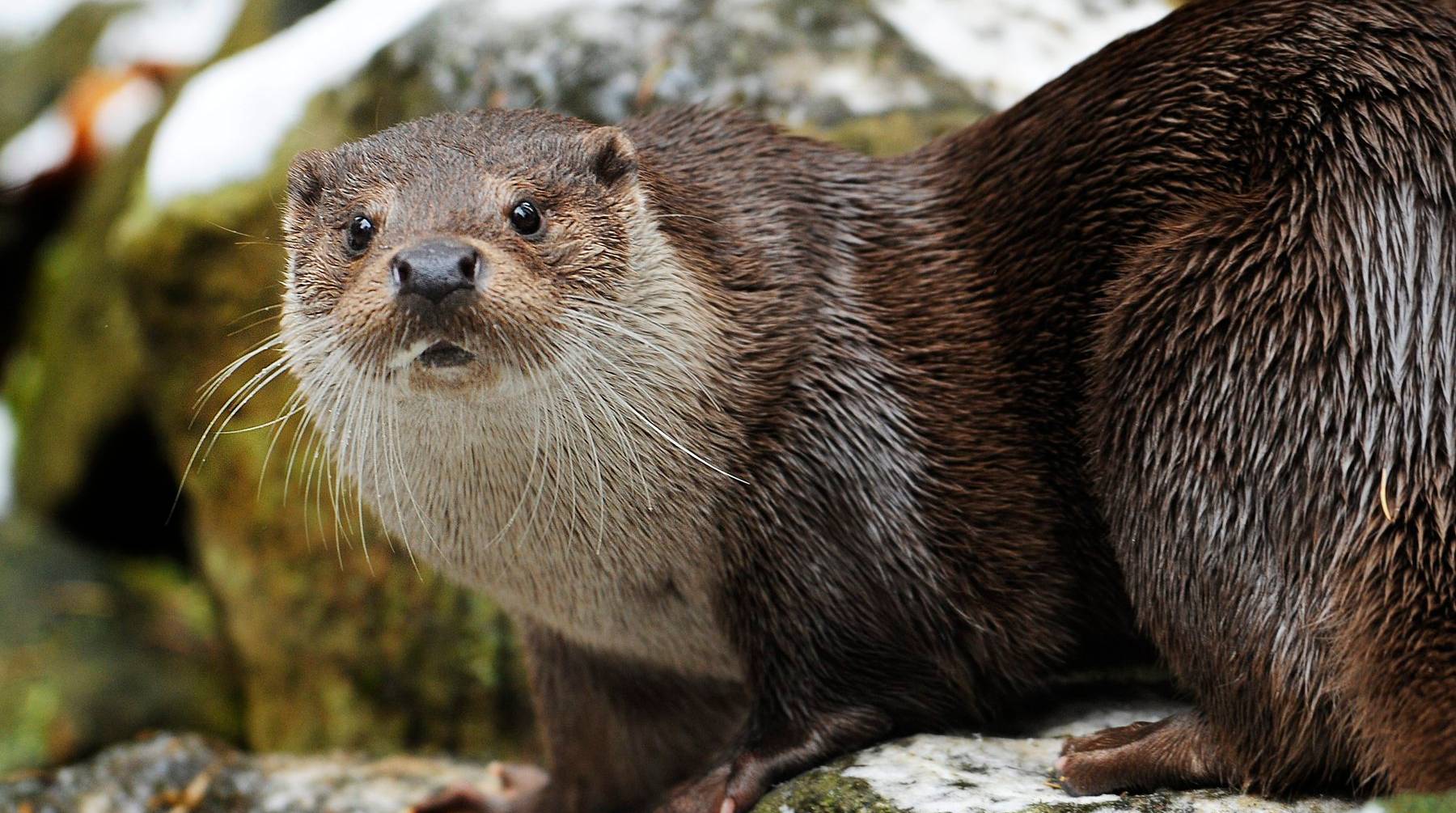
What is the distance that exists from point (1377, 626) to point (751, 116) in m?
1.49

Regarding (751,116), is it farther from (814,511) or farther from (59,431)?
(59,431)

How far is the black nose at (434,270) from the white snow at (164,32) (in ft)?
17.2

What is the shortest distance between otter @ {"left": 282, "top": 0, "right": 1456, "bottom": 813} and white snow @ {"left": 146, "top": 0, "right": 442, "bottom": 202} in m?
1.48

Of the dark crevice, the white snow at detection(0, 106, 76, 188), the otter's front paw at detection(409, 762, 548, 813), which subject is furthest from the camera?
the white snow at detection(0, 106, 76, 188)

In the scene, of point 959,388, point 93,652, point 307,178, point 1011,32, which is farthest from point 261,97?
point 959,388

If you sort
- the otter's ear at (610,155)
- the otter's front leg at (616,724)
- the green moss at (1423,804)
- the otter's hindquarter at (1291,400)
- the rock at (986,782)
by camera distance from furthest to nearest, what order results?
the otter's front leg at (616,724) → the otter's ear at (610,155) → the rock at (986,782) → the otter's hindquarter at (1291,400) → the green moss at (1423,804)

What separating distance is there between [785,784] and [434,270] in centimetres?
108

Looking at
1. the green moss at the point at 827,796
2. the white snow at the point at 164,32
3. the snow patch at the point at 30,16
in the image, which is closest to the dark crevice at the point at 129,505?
the white snow at the point at 164,32

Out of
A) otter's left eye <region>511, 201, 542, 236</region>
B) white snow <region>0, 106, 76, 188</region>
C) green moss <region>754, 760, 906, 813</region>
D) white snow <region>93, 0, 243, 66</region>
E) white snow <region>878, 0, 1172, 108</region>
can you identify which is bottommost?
green moss <region>754, 760, 906, 813</region>

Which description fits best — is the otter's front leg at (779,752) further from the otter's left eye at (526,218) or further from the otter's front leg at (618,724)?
the otter's left eye at (526,218)

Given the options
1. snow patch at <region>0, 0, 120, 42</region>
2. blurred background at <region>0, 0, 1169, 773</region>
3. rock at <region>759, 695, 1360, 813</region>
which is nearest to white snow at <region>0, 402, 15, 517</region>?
blurred background at <region>0, 0, 1169, 773</region>

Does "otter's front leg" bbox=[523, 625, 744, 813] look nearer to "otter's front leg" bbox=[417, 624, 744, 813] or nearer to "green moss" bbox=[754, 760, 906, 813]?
"otter's front leg" bbox=[417, 624, 744, 813]

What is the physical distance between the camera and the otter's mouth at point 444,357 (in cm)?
229

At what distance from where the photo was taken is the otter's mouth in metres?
2.29
